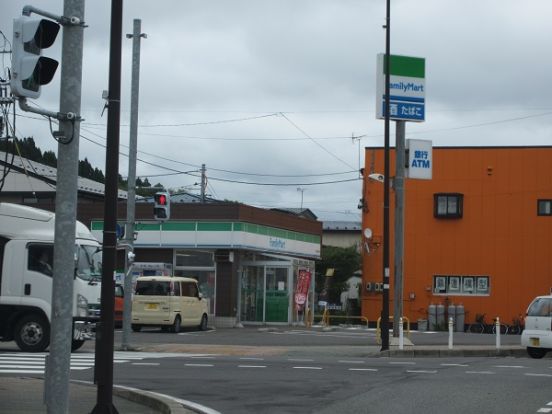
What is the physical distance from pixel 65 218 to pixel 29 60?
58.6 inches

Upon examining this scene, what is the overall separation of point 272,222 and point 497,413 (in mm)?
29735

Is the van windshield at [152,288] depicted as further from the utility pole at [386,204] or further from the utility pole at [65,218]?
the utility pole at [65,218]

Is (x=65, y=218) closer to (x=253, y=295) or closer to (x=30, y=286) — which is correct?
(x=30, y=286)

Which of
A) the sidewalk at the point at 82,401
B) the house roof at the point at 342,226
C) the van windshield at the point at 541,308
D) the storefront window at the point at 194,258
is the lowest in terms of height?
the sidewalk at the point at 82,401

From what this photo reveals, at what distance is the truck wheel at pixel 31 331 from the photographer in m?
20.4

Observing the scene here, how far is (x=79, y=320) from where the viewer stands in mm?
20297

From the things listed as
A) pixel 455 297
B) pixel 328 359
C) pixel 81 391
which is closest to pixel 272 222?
pixel 455 297

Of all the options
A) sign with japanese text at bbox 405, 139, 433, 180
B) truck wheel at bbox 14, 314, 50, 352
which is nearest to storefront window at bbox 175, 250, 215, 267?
sign with japanese text at bbox 405, 139, 433, 180

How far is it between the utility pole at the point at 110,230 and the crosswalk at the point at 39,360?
5.86 m

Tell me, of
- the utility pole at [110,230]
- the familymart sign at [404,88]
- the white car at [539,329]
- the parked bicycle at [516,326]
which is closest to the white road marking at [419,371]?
the white car at [539,329]

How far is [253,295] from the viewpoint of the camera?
40344mm

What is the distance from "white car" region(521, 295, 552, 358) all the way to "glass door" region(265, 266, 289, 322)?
18.0 meters

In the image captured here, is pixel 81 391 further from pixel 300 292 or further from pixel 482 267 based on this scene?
pixel 482 267

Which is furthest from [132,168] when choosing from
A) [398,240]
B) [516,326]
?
[516,326]
